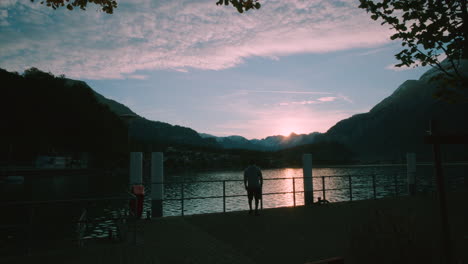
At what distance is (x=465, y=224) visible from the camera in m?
7.46

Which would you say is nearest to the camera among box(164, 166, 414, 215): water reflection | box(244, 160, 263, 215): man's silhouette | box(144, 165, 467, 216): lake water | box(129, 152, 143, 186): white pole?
box(244, 160, 263, 215): man's silhouette

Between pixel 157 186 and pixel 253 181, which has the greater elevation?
pixel 253 181

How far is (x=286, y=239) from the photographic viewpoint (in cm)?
666

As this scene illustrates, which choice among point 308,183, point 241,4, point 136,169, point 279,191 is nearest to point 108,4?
point 241,4

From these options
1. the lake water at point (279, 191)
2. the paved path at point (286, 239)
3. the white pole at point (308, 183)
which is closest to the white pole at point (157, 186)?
the lake water at point (279, 191)

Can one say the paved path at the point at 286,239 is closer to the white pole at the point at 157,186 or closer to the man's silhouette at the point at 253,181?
the white pole at the point at 157,186

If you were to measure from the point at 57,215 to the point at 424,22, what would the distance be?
1109 inches

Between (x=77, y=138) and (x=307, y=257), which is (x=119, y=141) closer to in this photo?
(x=77, y=138)

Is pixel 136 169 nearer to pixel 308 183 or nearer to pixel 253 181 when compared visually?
pixel 253 181

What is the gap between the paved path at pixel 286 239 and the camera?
3701 millimetres

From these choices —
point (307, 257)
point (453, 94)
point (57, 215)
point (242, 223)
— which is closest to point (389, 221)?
point (307, 257)

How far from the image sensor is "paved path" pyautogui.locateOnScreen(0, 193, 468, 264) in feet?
12.1

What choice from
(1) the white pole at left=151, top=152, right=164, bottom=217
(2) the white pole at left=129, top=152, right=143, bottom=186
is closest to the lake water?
(1) the white pole at left=151, top=152, right=164, bottom=217

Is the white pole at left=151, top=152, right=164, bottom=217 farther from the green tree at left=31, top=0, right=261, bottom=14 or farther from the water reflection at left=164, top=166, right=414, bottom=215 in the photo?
the green tree at left=31, top=0, right=261, bottom=14
